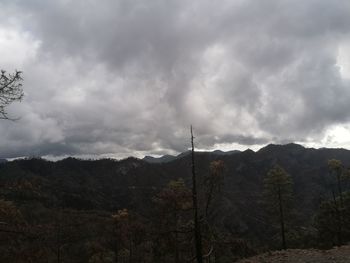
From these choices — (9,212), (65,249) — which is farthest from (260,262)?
(65,249)

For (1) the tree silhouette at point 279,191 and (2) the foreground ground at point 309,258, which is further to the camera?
(1) the tree silhouette at point 279,191

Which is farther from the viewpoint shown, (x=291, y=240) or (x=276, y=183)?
(x=291, y=240)

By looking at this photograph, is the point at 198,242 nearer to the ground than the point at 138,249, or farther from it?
farther from it

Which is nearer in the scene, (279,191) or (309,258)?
(309,258)

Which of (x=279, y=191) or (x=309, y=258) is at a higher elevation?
(x=279, y=191)

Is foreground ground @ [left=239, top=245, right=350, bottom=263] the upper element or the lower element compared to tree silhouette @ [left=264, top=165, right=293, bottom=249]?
lower

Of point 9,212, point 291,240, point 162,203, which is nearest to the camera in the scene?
point 9,212

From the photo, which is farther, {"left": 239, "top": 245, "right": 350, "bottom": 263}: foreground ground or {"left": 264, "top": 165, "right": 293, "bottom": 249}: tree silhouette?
{"left": 264, "top": 165, "right": 293, "bottom": 249}: tree silhouette

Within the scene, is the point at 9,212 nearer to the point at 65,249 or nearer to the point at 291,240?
the point at 291,240

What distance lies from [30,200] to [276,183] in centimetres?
16314

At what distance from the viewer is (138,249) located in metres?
67.7

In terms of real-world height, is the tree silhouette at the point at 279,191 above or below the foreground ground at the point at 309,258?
above

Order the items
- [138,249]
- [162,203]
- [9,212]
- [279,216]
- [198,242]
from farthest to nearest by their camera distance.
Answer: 1. [138,249]
2. [279,216]
3. [162,203]
4. [9,212]
5. [198,242]

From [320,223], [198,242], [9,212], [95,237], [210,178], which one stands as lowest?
[95,237]
